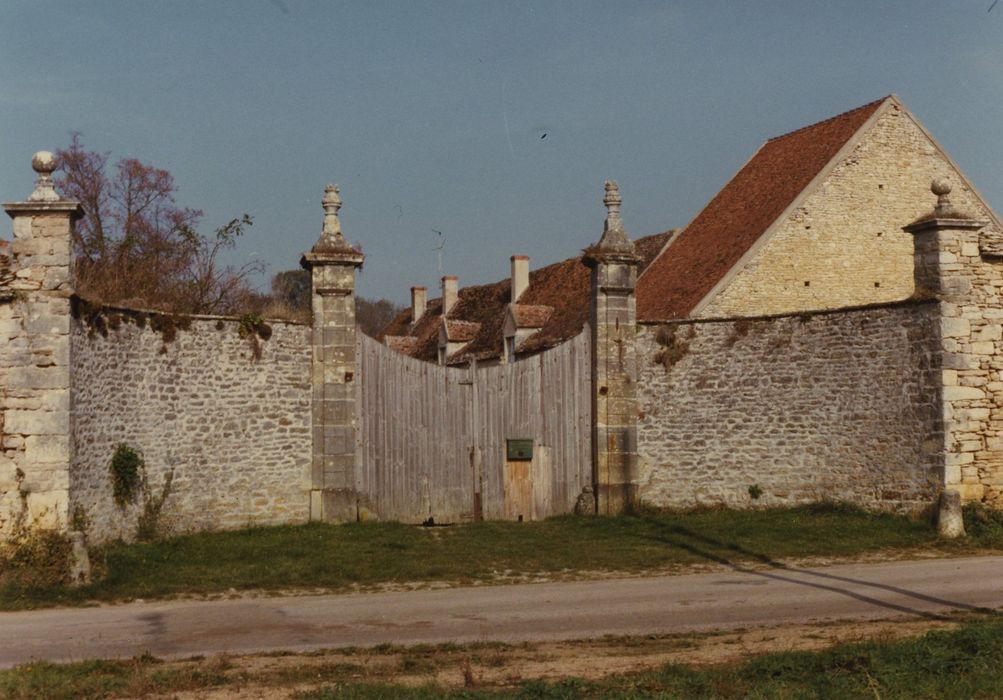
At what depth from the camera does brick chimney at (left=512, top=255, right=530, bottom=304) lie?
106 feet

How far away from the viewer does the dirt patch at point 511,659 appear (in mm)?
7027

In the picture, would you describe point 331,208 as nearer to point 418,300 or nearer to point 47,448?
point 47,448

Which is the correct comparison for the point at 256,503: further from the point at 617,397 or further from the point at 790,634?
the point at 790,634

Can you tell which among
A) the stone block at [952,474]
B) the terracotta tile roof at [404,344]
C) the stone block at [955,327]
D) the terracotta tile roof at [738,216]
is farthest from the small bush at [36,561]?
the terracotta tile roof at [404,344]

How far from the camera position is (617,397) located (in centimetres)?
1650

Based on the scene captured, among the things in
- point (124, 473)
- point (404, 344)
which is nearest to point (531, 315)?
point (404, 344)

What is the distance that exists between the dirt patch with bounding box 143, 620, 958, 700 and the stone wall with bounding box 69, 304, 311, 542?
17.4 ft

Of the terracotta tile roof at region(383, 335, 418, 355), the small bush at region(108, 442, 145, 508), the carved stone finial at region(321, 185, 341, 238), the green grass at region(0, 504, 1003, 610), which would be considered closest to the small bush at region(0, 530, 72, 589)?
the green grass at region(0, 504, 1003, 610)

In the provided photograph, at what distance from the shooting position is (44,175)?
40.1ft

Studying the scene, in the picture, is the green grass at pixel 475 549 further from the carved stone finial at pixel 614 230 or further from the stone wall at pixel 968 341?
the carved stone finial at pixel 614 230

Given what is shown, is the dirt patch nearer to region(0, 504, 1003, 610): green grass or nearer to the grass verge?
the grass verge

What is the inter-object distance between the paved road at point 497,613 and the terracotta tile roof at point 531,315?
16.6 metres

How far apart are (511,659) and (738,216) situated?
1867 centimetres

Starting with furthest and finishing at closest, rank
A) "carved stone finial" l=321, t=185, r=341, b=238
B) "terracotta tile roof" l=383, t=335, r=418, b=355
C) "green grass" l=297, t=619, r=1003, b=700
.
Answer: "terracotta tile roof" l=383, t=335, r=418, b=355 < "carved stone finial" l=321, t=185, r=341, b=238 < "green grass" l=297, t=619, r=1003, b=700
